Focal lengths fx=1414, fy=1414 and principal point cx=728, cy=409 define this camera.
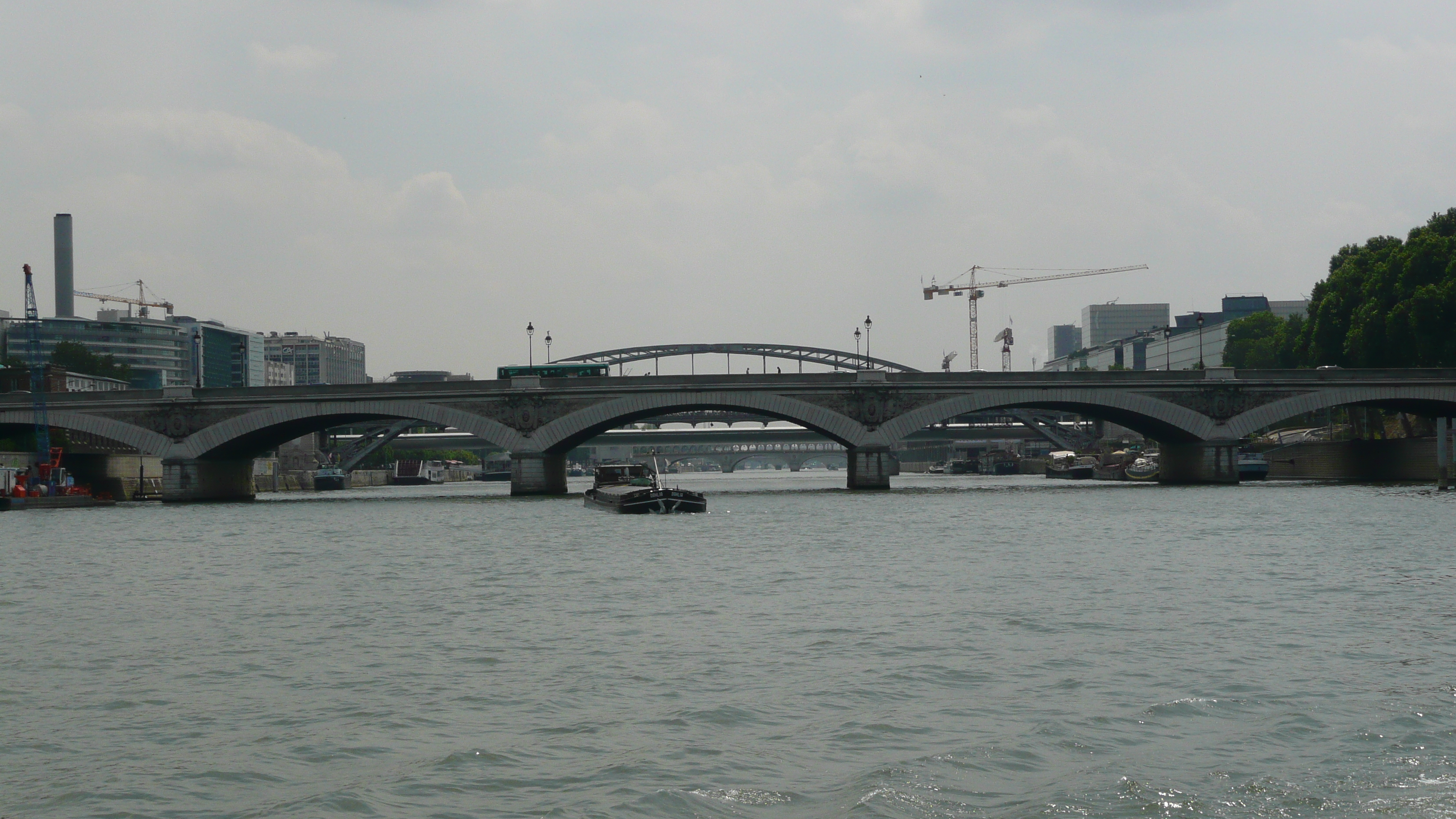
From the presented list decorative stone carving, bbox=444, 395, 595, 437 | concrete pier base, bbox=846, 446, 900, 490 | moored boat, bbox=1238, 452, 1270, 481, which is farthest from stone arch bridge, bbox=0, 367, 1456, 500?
moored boat, bbox=1238, 452, 1270, 481

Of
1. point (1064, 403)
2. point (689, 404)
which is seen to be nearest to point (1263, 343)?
point (1064, 403)

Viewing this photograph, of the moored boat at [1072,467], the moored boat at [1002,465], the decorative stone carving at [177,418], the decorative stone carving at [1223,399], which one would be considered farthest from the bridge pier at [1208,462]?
the moored boat at [1002,465]

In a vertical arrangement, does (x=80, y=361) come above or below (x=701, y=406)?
above

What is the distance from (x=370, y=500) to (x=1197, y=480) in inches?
1983

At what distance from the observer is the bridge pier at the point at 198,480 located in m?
82.0

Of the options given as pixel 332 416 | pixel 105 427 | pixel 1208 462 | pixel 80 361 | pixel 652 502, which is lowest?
pixel 652 502

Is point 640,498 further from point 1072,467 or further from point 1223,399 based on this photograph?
point 1072,467

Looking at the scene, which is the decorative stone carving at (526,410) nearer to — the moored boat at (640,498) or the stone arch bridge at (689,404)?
the stone arch bridge at (689,404)

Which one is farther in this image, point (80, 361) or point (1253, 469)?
point (80, 361)

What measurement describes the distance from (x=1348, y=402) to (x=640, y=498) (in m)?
42.6

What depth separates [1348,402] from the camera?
79.3m

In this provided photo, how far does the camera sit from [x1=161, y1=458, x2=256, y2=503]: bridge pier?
82000 mm

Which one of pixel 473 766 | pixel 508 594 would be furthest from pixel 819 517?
pixel 473 766

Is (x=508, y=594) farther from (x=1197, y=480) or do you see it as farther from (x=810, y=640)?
(x=1197, y=480)
